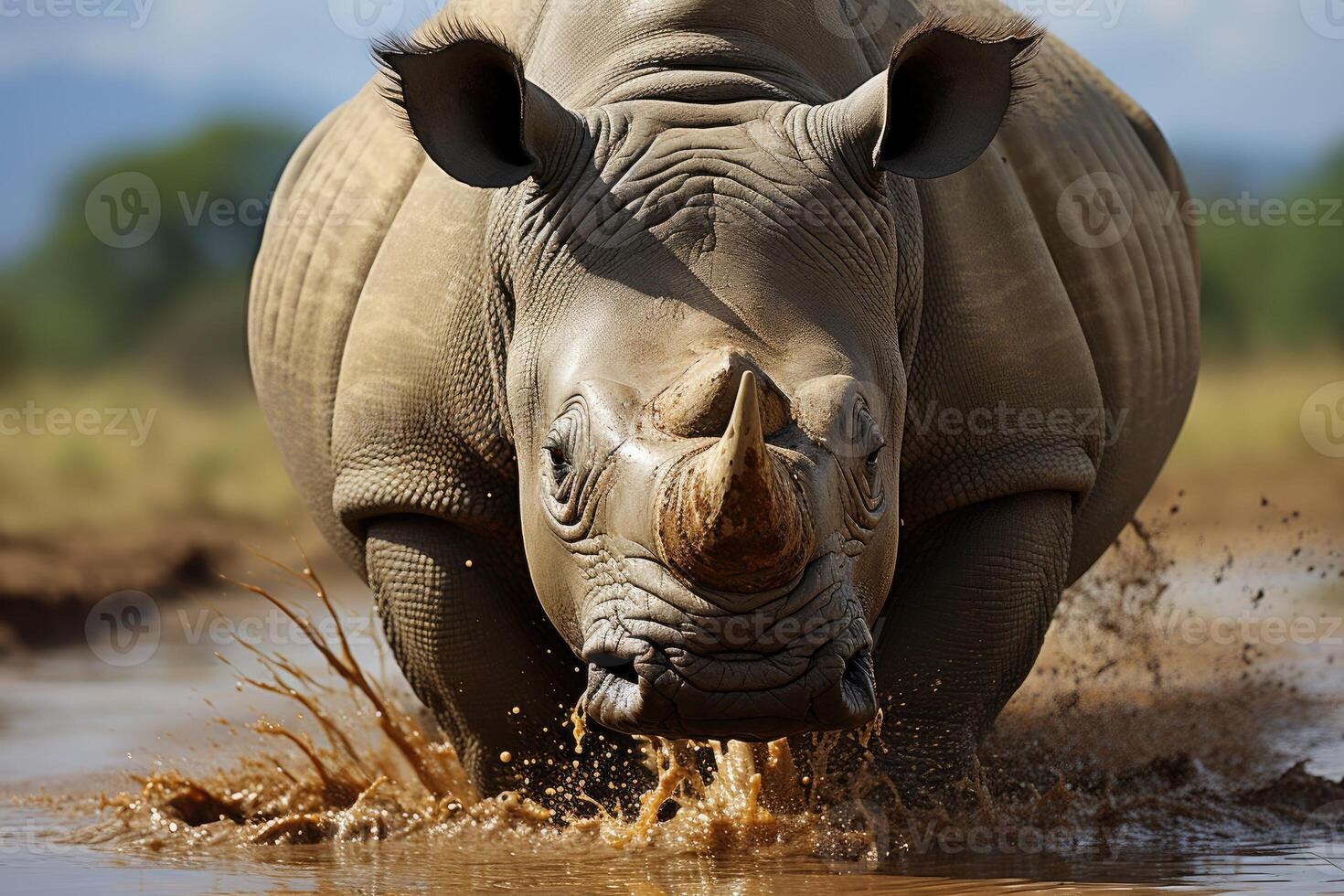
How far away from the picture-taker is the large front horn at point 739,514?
421cm

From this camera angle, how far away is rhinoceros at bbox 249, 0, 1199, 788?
178 inches

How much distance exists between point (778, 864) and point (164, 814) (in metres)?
2.11

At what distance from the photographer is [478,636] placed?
6.06m

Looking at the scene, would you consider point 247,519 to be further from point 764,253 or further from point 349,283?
point 764,253
